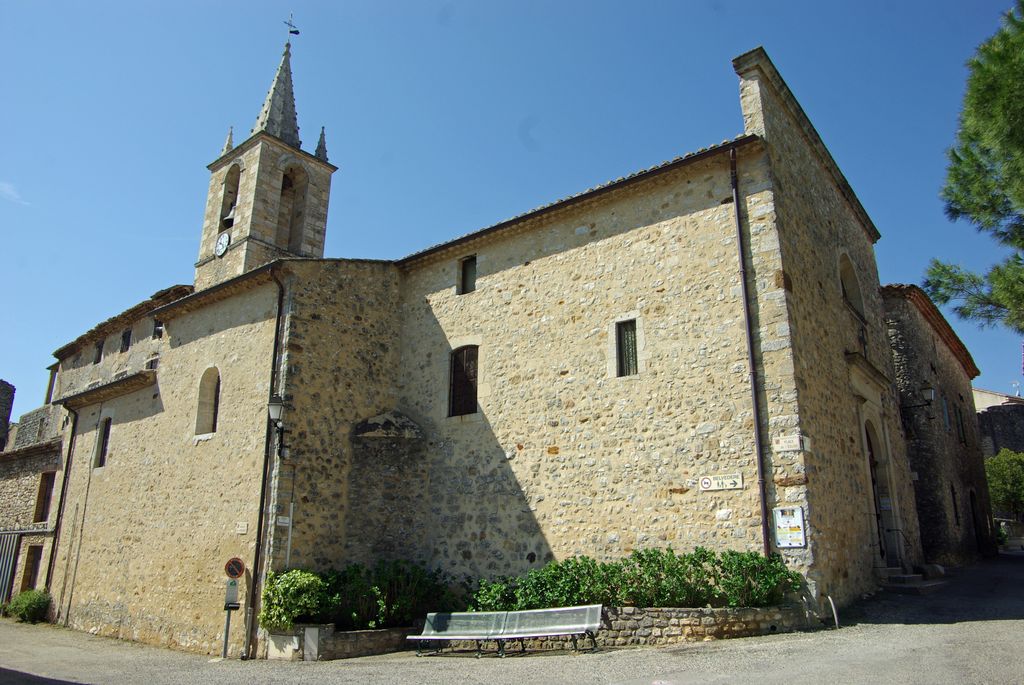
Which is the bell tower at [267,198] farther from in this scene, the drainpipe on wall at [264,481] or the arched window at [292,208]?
the drainpipe on wall at [264,481]

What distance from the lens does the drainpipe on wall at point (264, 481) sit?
458 inches

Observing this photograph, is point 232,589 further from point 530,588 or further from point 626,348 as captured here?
point 626,348

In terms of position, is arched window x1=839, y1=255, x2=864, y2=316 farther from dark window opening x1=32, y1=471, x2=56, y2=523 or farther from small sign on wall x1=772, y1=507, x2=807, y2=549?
dark window opening x1=32, y1=471, x2=56, y2=523

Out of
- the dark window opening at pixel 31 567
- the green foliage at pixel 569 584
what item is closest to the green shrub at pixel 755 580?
the green foliage at pixel 569 584

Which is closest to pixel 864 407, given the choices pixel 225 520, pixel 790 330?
pixel 790 330

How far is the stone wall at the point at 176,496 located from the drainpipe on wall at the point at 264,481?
0.51 ft

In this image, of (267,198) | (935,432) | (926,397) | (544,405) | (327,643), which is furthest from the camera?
(267,198)

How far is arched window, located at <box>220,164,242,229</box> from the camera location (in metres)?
20.2

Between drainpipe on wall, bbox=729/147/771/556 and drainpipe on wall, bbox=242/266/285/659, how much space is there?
819cm

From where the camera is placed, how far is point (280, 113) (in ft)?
68.9

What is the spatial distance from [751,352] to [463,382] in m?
5.81

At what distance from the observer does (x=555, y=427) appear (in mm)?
12156

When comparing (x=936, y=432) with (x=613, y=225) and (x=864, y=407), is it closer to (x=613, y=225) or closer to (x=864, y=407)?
(x=864, y=407)

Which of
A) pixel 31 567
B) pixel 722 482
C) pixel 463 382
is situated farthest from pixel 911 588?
pixel 31 567
